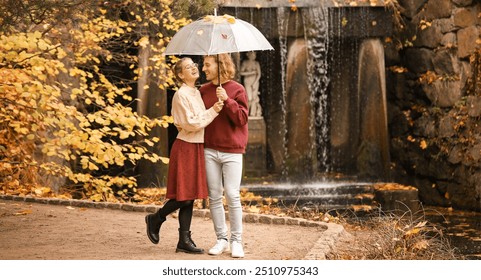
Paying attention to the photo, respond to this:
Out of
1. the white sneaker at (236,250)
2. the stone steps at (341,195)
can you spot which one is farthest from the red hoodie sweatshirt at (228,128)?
the stone steps at (341,195)

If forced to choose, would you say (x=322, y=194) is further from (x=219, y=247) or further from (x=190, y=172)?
(x=190, y=172)

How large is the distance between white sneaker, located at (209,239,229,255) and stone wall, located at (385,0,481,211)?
7.85 m

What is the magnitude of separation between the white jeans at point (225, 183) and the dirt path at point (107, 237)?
0.30m

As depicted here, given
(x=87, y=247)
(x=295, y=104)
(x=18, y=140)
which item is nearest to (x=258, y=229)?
(x=87, y=247)

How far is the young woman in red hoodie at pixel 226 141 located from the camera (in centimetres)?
678

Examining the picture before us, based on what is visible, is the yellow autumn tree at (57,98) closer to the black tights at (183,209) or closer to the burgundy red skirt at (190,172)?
the burgundy red skirt at (190,172)

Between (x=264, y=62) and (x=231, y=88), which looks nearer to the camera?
(x=231, y=88)

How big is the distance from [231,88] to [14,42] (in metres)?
Result: 2.63

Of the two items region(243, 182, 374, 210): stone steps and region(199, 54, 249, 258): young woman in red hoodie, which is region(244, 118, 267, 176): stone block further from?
region(199, 54, 249, 258): young woman in red hoodie

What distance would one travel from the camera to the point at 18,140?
1154 cm

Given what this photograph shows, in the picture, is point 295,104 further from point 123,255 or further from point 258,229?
point 123,255

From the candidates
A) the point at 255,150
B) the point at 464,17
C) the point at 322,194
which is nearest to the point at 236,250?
the point at 322,194

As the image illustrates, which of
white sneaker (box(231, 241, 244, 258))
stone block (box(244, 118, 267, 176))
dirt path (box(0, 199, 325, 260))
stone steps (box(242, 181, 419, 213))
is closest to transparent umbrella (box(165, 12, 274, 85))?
white sneaker (box(231, 241, 244, 258))

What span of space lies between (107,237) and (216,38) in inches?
94.5
